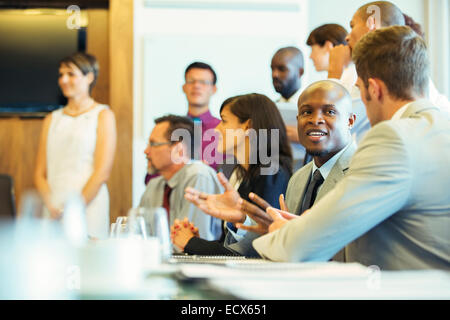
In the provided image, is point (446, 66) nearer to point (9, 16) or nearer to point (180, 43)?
point (180, 43)

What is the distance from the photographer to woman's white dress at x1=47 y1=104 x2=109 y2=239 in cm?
382

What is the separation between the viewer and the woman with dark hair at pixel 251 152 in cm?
246

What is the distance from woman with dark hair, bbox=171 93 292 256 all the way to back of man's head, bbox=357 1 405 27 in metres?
0.51

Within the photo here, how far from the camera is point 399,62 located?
1.60 meters

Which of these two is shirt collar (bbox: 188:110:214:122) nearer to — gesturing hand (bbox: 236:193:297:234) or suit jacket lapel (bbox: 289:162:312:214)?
suit jacket lapel (bbox: 289:162:312:214)

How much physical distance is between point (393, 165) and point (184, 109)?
331 centimetres

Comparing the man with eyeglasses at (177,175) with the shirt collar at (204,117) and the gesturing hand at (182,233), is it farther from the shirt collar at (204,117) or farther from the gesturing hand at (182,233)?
the gesturing hand at (182,233)

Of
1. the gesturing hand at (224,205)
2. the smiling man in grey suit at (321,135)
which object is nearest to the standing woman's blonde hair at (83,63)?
the gesturing hand at (224,205)

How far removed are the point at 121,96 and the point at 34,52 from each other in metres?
0.80

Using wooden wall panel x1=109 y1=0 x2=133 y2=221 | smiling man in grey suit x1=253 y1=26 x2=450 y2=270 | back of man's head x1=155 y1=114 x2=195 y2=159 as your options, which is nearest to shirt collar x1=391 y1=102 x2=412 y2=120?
smiling man in grey suit x1=253 y1=26 x2=450 y2=270

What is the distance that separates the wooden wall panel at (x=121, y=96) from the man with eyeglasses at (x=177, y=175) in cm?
116

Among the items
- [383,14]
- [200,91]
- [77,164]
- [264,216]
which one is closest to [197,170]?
[200,91]

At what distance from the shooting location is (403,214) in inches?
57.4
